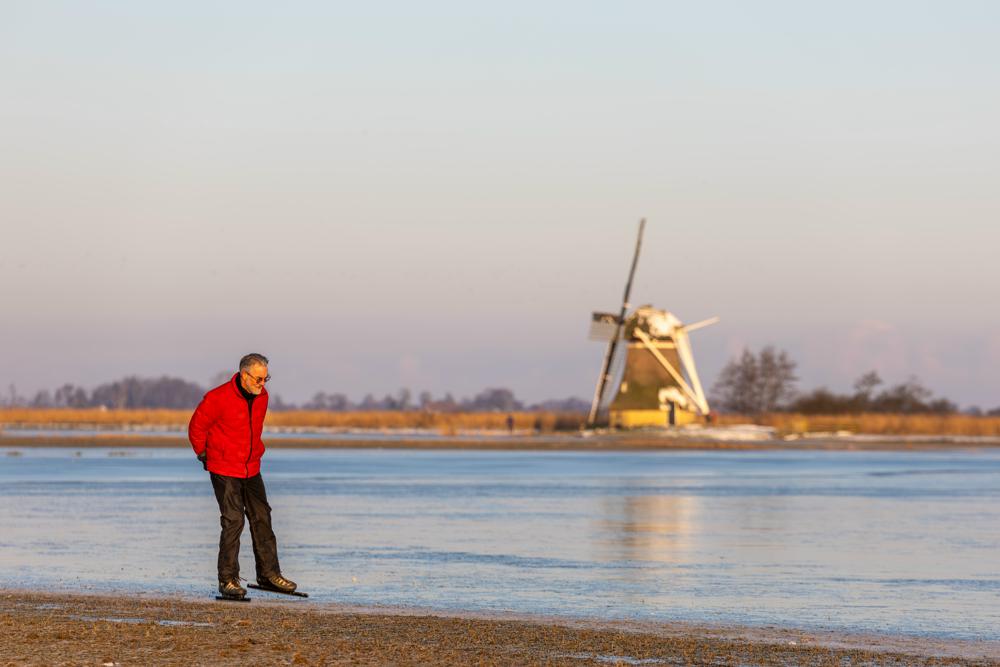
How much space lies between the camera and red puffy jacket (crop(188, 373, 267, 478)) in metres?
11.8

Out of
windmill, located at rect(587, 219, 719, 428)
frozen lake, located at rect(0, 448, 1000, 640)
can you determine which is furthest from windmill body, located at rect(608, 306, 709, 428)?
frozen lake, located at rect(0, 448, 1000, 640)

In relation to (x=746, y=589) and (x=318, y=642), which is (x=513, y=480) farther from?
(x=318, y=642)

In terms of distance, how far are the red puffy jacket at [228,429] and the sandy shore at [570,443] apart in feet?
174

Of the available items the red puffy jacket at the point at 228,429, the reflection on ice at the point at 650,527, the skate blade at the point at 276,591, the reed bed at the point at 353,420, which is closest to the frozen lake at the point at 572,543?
the reflection on ice at the point at 650,527

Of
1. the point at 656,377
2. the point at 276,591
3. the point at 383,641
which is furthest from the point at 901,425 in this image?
the point at 383,641

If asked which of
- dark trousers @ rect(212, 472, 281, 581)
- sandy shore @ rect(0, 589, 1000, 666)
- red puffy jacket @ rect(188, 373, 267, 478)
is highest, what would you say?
red puffy jacket @ rect(188, 373, 267, 478)

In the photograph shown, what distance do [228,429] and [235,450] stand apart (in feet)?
0.58

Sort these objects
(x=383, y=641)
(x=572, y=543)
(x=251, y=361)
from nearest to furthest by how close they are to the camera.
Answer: (x=383, y=641), (x=251, y=361), (x=572, y=543)

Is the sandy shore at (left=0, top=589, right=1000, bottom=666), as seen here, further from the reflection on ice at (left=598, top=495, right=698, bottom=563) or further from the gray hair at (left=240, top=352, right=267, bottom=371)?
the reflection on ice at (left=598, top=495, right=698, bottom=563)

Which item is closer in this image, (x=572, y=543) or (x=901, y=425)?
(x=572, y=543)

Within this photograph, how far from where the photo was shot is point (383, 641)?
9875 mm

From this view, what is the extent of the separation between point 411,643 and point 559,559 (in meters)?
7.51

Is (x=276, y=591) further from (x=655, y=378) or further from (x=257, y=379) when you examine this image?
(x=655, y=378)

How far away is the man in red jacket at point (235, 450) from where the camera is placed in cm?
1182
